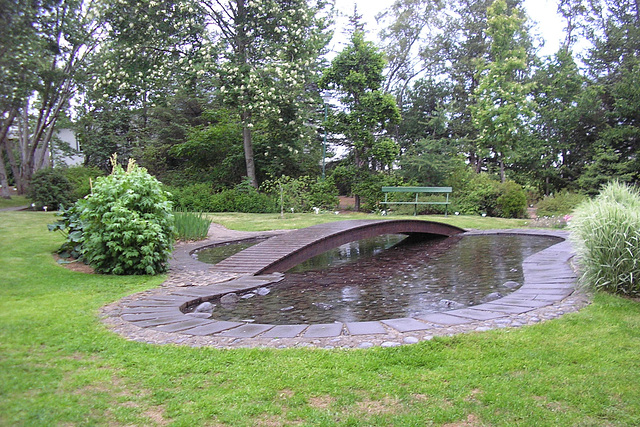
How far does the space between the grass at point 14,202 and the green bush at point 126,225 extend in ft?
33.7

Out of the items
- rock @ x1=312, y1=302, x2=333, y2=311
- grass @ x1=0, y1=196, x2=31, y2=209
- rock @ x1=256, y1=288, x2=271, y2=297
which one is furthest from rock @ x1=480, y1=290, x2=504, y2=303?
grass @ x1=0, y1=196, x2=31, y2=209

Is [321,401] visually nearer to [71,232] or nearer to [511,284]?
[511,284]

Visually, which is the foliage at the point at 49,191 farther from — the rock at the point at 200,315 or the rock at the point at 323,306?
the rock at the point at 323,306

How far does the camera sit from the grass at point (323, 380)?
6.51 ft

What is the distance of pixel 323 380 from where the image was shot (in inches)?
94.3

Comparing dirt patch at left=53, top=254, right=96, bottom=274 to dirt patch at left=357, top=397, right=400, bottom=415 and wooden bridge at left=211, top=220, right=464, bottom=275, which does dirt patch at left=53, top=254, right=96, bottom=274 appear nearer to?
wooden bridge at left=211, top=220, right=464, bottom=275

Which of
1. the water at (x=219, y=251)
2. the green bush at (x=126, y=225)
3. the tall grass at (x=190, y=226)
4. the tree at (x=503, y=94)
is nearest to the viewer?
the green bush at (x=126, y=225)

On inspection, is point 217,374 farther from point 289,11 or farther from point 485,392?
point 289,11

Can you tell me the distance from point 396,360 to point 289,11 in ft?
44.3

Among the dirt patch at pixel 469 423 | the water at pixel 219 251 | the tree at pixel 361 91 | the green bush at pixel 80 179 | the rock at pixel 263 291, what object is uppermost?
the tree at pixel 361 91

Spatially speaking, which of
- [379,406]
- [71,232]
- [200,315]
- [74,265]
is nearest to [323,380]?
[379,406]

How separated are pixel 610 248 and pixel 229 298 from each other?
4.12 meters

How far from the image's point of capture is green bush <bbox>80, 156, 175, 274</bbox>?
5383mm

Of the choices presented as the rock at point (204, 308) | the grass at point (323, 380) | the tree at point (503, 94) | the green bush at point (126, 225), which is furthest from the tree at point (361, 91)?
the grass at point (323, 380)
